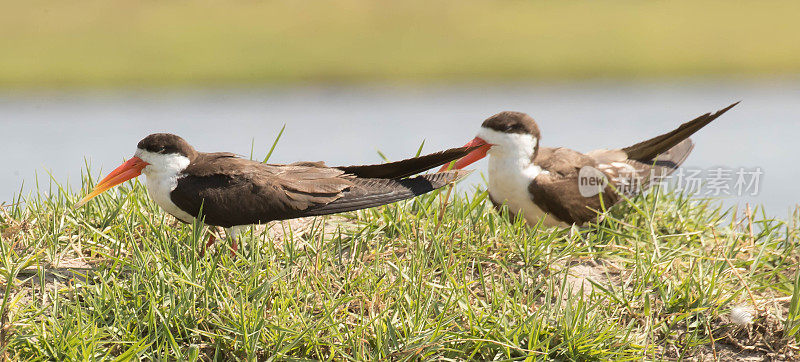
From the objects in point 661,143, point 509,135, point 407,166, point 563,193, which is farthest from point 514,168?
point 661,143

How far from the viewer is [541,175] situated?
5043 mm

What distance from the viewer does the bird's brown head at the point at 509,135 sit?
16.5ft

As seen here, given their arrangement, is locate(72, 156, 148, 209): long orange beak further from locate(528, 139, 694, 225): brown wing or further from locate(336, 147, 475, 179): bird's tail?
locate(528, 139, 694, 225): brown wing

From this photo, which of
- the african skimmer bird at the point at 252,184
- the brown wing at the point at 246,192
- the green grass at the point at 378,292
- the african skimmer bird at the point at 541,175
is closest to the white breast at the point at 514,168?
the african skimmer bird at the point at 541,175

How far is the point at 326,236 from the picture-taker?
4484mm

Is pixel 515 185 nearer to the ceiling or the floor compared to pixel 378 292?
nearer to the ceiling

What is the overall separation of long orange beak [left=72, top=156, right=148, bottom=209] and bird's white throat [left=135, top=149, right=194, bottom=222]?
0.05m

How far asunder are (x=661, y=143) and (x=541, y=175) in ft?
3.75

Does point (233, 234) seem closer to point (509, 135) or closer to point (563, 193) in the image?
point (509, 135)

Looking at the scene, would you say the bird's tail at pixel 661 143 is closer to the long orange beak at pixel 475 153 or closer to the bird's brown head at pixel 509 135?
the bird's brown head at pixel 509 135

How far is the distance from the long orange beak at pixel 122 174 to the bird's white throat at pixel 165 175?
0.05 m

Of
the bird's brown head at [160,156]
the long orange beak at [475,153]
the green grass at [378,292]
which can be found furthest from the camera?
the long orange beak at [475,153]

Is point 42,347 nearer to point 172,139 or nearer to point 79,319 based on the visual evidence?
point 79,319

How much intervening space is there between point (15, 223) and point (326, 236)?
1802mm
